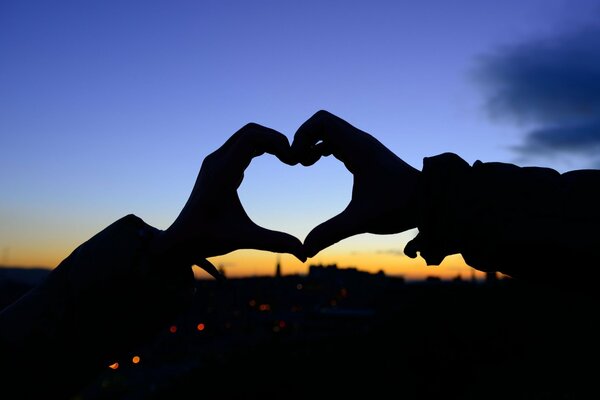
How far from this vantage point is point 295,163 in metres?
2.70

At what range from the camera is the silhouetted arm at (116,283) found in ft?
8.29

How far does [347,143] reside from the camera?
2551 mm

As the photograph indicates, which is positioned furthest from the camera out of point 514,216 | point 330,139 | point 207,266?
point 207,266

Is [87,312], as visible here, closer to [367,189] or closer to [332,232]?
[332,232]

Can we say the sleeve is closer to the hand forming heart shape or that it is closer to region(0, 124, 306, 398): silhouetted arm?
region(0, 124, 306, 398): silhouetted arm

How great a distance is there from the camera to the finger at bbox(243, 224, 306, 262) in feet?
8.43

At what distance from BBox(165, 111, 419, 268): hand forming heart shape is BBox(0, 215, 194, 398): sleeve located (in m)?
0.23

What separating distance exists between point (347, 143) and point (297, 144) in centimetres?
26

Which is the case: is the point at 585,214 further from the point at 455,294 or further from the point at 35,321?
the point at 455,294

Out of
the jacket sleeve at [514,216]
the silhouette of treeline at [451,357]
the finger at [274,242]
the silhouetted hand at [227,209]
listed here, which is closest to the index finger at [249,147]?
the silhouetted hand at [227,209]

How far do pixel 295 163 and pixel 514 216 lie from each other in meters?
1.07

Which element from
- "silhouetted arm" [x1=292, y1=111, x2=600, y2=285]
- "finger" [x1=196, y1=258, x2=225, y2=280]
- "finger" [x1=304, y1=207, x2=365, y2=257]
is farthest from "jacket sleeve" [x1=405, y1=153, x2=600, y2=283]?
"finger" [x1=196, y1=258, x2=225, y2=280]

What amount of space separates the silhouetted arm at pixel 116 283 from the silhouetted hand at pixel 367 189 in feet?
0.59

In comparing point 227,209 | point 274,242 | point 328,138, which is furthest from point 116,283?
point 328,138
